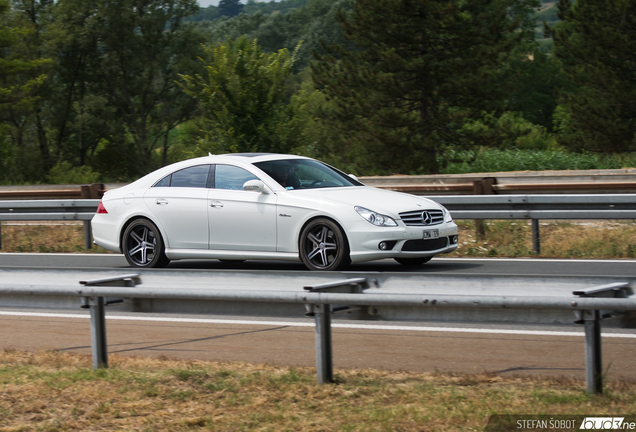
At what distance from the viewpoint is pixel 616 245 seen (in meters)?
12.2

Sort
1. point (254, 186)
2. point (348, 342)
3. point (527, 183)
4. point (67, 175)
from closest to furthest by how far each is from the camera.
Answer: point (348, 342), point (254, 186), point (527, 183), point (67, 175)

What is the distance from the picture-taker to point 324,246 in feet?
30.6

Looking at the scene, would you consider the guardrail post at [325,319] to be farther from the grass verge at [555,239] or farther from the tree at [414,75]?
the tree at [414,75]

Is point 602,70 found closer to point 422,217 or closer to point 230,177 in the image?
point 422,217

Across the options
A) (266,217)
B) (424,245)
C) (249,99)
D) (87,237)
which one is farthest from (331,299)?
(249,99)

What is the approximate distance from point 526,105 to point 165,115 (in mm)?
31210

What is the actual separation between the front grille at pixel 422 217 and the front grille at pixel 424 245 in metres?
0.21

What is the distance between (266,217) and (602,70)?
83.1 ft

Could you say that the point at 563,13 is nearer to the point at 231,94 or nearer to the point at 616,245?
the point at 231,94

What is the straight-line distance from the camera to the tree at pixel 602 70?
30656 millimetres

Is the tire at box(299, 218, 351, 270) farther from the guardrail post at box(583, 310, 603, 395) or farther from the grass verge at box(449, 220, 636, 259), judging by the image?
the guardrail post at box(583, 310, 603, 395)

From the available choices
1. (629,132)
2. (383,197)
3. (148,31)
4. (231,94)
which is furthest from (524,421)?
(148,31)

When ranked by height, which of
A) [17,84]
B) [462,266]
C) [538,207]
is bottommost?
[462,266]

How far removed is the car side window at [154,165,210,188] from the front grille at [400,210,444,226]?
271cm
